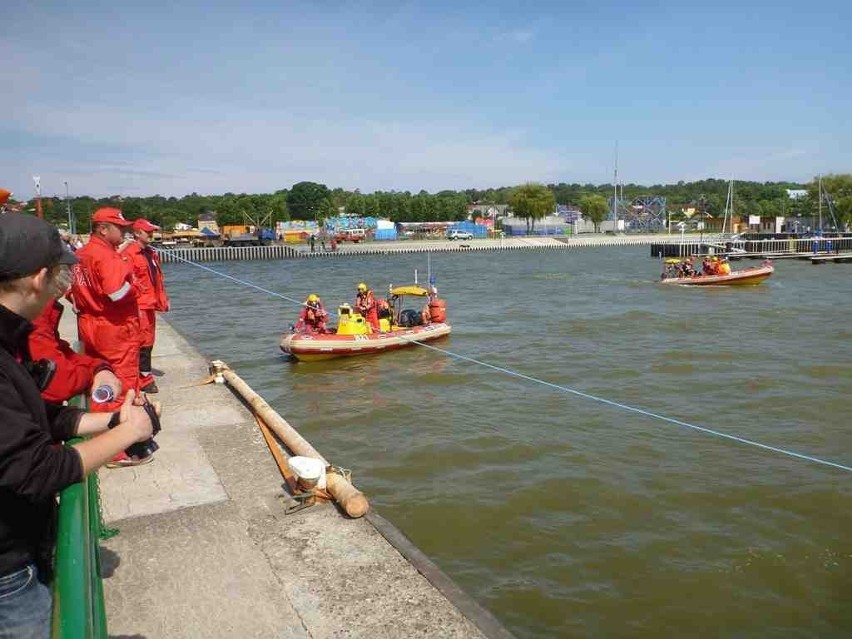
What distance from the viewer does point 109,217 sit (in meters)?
6.05

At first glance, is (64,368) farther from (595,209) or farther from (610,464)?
(595,209)

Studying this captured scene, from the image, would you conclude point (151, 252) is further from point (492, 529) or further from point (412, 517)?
point (492, 529)

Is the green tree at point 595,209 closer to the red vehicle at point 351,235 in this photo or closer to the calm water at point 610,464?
the red vehicle at point 351,235

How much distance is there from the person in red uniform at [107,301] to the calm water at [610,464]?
3566mm

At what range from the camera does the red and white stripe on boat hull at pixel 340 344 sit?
16250mm

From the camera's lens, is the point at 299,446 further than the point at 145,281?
No

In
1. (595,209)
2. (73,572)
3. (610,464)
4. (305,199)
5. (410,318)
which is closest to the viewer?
(73,572)

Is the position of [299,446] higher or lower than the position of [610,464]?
higher

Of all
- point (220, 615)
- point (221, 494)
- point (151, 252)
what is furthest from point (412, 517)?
point (151, 252)

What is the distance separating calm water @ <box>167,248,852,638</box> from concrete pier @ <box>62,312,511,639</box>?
1.73m

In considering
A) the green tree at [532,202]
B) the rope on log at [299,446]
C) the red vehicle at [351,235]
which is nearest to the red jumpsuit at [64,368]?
the rope on log at [299,446]

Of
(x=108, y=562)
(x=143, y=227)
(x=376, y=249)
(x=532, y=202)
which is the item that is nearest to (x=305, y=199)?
(x=532, y=202)

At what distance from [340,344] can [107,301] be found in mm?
10628

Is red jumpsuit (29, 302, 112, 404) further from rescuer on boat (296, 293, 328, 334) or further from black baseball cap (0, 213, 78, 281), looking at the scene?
rescuer on boat (296, 293, 328, 334)
